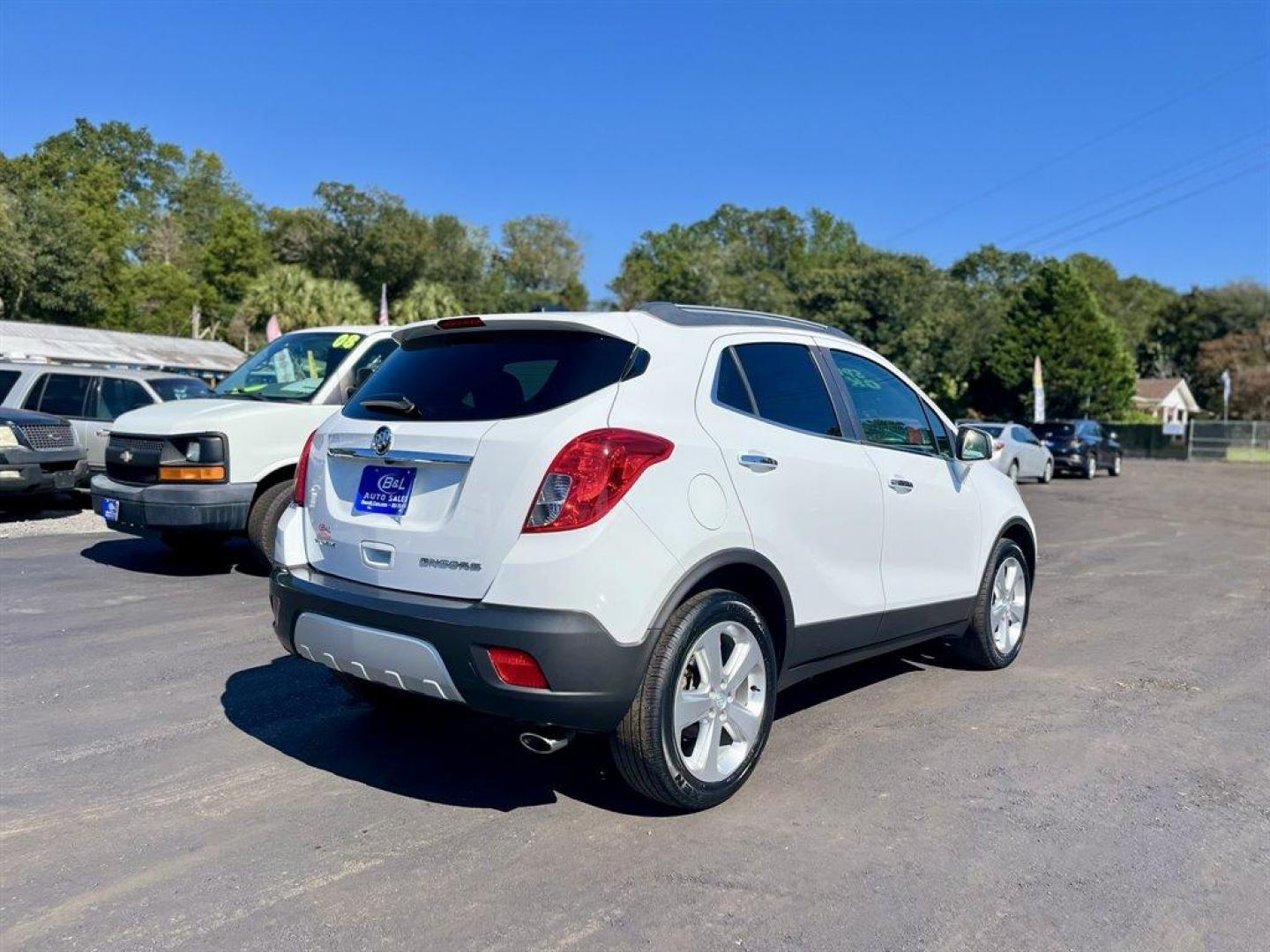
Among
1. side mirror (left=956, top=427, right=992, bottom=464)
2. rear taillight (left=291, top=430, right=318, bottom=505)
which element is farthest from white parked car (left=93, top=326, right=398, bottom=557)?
side mirror (left=956, top=427, right=992, bottom=464)

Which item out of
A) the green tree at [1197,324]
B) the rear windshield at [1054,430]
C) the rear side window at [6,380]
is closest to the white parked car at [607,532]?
the rear side window at [6,380]

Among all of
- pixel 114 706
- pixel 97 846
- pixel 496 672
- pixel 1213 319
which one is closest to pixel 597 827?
pixel 496 672

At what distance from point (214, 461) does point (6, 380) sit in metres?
7.22

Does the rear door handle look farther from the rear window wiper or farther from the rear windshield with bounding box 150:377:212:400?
the rear windshield with bounding box 150:377:212:400

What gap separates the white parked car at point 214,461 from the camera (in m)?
7.52

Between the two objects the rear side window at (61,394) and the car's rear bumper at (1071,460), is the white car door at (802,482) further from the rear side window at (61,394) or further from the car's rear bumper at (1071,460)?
the car's rear bumper at (1071,460)

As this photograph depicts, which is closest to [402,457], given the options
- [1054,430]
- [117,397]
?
[117,397]

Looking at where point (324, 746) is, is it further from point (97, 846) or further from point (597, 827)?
point (597, 827)

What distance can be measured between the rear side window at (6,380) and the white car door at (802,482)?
11.9m

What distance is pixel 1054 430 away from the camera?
93.6 ft

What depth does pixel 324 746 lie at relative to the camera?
173 inches

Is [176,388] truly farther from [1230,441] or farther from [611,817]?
[1230,441]

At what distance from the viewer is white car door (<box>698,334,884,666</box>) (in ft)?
12.7

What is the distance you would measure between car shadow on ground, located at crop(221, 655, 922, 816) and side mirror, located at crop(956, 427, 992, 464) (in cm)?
144
